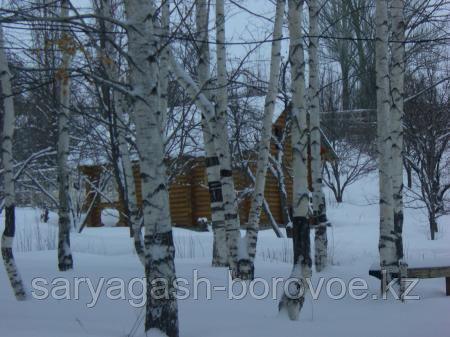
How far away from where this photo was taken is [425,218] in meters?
23.2

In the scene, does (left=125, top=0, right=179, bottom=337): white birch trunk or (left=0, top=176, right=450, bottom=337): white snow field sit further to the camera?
(left=0, top=176, right=450, bottom=337): white snow field

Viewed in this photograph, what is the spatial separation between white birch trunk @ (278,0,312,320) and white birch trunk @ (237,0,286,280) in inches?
84.2

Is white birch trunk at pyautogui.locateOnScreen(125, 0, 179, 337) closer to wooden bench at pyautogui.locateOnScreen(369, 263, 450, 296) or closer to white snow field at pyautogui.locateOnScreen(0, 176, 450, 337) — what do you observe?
white snow field at pyautogui.locateOnScreen(0, 176, 450, 337)

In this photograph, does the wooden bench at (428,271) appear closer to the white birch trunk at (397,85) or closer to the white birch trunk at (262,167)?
the white birch trunk at (397,85)

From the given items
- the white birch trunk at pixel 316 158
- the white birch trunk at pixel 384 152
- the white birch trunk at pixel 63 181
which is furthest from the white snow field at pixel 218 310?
the white birch trunk at pixel 384 152

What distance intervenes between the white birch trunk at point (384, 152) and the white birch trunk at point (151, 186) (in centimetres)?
320

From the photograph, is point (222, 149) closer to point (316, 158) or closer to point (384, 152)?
point (316, 158)

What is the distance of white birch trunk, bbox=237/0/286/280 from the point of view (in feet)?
26.4

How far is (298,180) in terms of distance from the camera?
5828 mm

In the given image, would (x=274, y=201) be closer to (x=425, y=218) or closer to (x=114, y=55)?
(x=425, y=218)

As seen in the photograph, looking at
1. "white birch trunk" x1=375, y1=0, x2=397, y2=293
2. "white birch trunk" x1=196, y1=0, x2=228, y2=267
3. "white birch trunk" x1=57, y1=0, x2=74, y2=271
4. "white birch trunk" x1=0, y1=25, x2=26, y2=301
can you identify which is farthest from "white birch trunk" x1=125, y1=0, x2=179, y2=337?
"white birch trunk" x1=57, y1=0, x2=74, y2=271

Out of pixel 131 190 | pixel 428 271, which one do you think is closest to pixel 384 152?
pixel 428 271

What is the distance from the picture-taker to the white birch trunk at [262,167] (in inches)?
317

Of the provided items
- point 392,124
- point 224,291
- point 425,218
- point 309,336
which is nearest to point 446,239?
point 425,218
